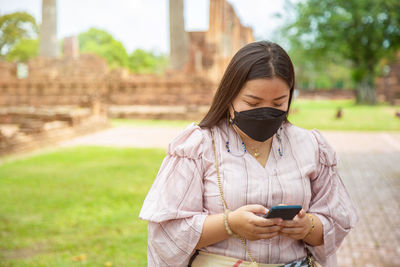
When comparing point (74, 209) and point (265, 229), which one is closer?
point (265, 229)

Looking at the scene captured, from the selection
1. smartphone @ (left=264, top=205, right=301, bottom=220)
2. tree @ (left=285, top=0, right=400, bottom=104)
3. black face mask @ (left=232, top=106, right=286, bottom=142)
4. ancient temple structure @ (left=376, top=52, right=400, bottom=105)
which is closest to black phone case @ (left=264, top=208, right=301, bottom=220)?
smartphone @ (left=264, top=205, right=301, bottom=220)

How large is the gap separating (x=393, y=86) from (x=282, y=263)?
37.0 meters

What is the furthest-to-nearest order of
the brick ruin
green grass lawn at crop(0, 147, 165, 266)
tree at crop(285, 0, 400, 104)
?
tree at crop(285, 0, 400, 104) < the brick ruin < green grass lawn at crop(0, 147, 165, 266)

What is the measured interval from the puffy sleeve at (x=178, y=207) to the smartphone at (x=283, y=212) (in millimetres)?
307

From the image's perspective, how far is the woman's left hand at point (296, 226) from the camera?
1.67 m

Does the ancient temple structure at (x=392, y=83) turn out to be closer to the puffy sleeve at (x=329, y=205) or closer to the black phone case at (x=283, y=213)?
the puffy sleeve at (x=329, y=205)

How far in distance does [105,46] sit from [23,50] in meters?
13.4

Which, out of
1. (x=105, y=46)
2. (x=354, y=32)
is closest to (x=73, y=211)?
(x=354, y=32)

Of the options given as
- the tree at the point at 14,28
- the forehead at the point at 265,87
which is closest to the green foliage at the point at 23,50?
the tree at the point at 14,28

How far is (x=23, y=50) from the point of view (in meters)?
51.5

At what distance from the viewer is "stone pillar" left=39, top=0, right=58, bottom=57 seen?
24.4m

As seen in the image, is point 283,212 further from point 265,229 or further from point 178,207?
point 178,207

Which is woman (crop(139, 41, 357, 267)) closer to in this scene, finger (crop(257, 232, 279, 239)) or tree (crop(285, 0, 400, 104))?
finger (crop(257, 232, 279, 239))

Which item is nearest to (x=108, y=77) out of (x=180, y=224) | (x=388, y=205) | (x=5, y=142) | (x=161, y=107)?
(x=161, y=107)
